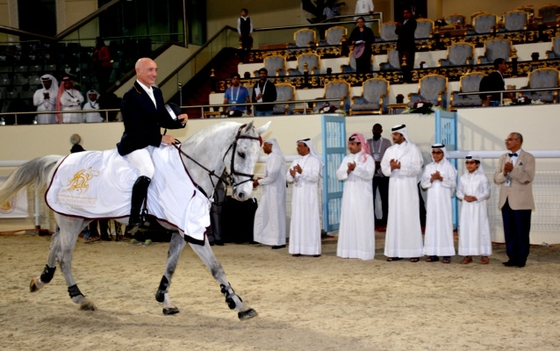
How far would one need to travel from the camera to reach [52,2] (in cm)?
2400

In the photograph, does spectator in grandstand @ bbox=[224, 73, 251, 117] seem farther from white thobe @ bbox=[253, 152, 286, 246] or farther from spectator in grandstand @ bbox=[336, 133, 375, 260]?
spectator in grandstand @ bbox=[336, 133, 375, 260]

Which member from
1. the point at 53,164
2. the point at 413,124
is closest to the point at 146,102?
the point at 53,164

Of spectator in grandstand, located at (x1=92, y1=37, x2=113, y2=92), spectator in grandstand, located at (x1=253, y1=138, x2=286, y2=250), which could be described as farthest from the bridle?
spectator in grandstand, located at (x1=92, y1=37, x2=113, y2=92)

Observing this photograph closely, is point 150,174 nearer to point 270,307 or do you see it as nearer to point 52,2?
point 270,307

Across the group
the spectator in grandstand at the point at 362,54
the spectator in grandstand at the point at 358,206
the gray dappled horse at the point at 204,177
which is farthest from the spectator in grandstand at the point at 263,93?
the gray dappled horse at the point at 204,177

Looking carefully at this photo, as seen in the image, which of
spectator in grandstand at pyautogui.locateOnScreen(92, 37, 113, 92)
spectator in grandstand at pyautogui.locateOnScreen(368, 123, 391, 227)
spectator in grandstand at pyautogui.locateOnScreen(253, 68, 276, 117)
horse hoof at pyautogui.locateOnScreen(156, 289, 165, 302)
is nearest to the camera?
horse hoof at pyautogui.locateOnScreen(156, 289, 165, 302)

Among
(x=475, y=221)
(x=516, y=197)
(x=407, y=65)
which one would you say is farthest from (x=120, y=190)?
(x=407, y=65)

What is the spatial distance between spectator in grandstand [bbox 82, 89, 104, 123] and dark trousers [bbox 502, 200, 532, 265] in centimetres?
918

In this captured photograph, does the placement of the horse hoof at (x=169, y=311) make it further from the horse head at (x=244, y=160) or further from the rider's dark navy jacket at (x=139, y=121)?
the rider's dark navy jacket at (x=139, y=121)

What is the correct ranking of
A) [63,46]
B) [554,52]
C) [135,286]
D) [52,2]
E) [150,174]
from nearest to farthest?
[150,174] < [135,286] < [554,52] < [63,46] < [52,2]

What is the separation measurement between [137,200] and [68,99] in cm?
956

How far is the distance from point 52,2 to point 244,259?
55.7 ft

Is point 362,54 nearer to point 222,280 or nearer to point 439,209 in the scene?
point 439,209

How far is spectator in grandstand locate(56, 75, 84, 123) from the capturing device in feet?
49.4
